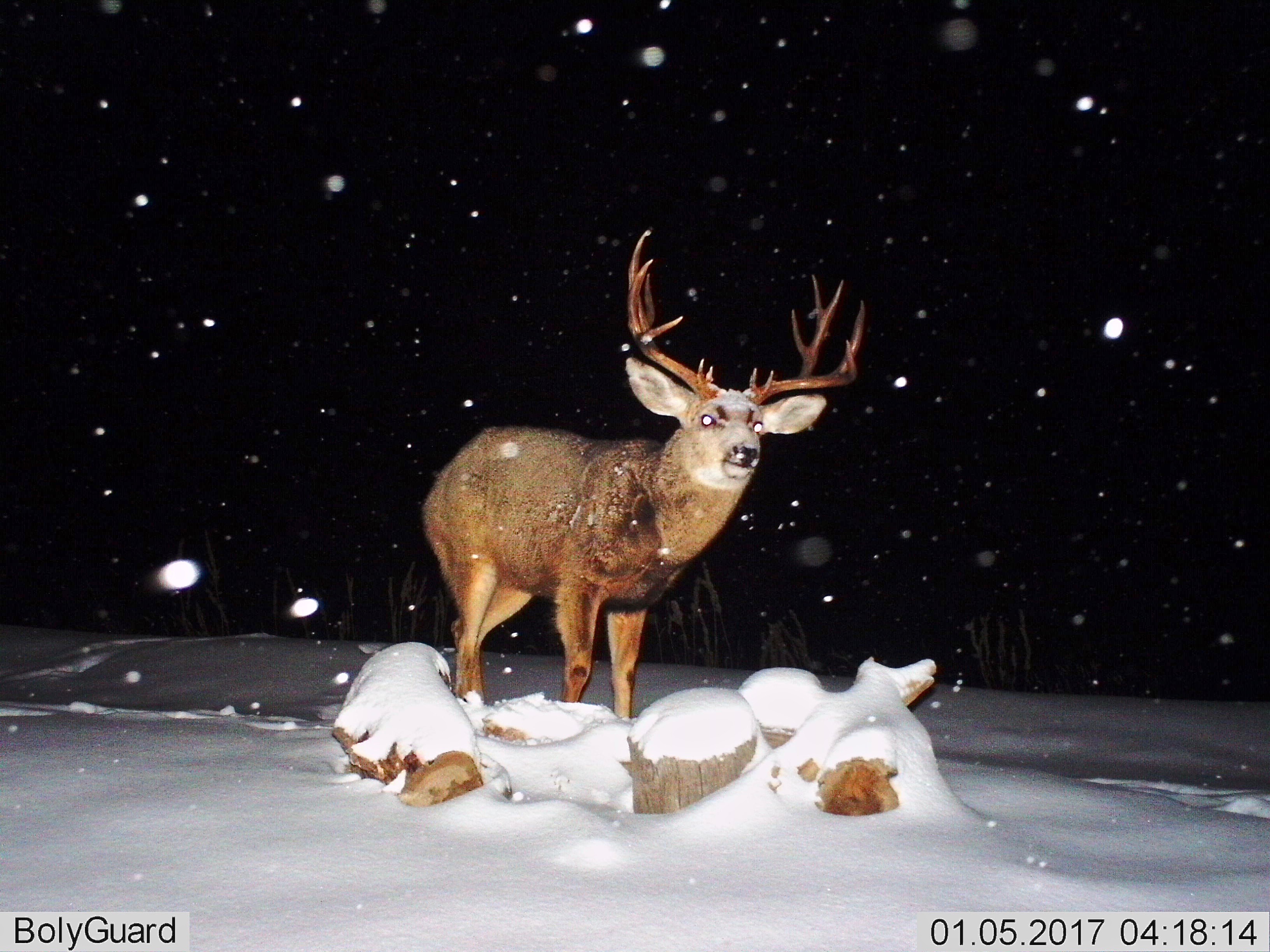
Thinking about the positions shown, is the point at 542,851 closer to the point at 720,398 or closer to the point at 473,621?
the point at 720,398

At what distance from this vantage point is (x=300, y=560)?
1386 centimetres

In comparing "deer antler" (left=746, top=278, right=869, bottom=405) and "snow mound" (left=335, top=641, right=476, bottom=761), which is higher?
"deer antler" (left=746, top=278, right=869, bottom=405)

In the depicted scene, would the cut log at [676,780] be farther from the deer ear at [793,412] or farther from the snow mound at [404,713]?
the deer ear at [793,412]

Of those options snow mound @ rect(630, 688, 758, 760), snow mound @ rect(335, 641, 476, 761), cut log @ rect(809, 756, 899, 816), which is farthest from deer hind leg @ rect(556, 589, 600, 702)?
cut log @ rect(809, 756, 899, 816)

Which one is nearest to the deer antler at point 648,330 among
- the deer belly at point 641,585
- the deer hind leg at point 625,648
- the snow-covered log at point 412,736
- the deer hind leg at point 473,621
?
the deer belly at point 641,585

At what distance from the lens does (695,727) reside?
269cm

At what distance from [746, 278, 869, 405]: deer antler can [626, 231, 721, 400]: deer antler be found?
20cm

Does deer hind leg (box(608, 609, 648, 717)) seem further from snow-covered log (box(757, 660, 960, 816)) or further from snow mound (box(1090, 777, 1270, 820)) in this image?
snow mound (box(1090, 777, 1270, 820))

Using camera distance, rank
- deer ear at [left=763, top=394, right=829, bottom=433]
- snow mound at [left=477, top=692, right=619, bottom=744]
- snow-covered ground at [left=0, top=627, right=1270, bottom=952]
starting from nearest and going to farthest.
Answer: snow-covered ground at [left=0, top=627, right=1270, bottom=952], snow mound at [left=477, top=692, right=619, bottom=744], deer ear at [left=763, top=394, right=829, bottom=433]

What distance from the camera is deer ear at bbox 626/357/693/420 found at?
16.0ft

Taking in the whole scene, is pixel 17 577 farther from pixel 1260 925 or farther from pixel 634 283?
pixel 1260 925

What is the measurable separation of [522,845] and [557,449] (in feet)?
9.68

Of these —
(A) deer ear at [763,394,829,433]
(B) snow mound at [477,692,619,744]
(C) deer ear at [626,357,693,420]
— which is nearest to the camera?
(B) snow mound at [477,692,619,744]

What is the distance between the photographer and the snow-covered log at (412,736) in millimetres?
2576
